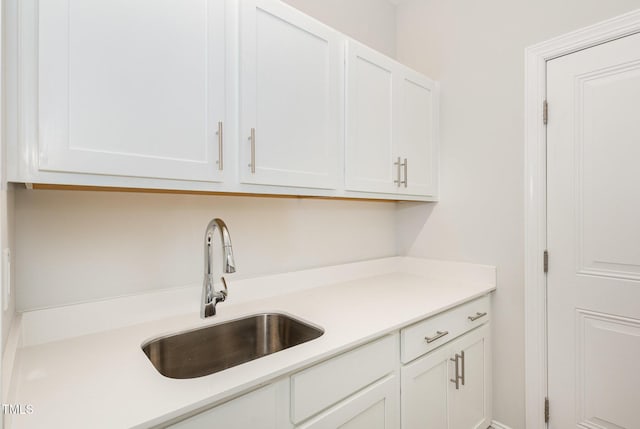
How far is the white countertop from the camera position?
2.41 feet

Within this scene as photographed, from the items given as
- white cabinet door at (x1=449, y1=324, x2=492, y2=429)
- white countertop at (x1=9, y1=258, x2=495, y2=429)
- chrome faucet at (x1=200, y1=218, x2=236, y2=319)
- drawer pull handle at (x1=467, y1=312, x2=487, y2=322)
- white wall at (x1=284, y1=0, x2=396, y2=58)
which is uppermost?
white wall at (x1=284, y1=0, x2=396, y2=58)

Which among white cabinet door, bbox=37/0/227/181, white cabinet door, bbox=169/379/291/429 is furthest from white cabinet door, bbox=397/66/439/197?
white cabinet door, bbox=169/379/291/429

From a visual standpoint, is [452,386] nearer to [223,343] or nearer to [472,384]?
[472,384]

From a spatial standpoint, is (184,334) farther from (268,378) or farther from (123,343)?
(268,378)

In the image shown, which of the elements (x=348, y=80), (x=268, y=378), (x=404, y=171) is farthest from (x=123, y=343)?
(x=404, y=171)

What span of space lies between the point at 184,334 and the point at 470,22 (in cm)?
224

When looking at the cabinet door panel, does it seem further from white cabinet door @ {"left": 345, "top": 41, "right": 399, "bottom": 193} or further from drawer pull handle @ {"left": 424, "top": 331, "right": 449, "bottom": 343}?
white cabinet door @ {"left": 345, "top": 41, "right": 399, "bottom": 193}

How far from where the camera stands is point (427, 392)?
1.44m

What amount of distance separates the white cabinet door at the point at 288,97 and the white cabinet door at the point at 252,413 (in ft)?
2.32

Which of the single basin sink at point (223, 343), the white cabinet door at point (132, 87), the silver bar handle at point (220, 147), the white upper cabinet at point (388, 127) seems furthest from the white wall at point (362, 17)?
the single basin sink at point (223, 343)

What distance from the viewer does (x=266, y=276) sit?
162cm

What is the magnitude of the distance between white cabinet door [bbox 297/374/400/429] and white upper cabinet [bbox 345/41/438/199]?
2.79 ft

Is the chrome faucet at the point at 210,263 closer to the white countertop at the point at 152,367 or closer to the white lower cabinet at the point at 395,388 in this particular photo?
the white countertop at the point at 152,367

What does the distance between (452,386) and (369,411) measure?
2.03 feet
